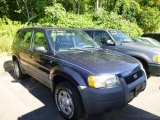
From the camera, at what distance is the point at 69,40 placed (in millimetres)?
5047

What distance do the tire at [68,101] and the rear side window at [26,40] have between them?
200 cm

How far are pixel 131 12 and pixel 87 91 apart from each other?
19847mm

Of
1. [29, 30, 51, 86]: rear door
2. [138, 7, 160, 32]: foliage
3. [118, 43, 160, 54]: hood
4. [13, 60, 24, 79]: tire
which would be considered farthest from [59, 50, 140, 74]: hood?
[138, 7, 160, 32]: foliage

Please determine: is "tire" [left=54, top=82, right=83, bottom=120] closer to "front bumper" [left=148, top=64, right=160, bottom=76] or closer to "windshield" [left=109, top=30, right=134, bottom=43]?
"front bumper" [left=148, top=64, right=160, bottom=76]

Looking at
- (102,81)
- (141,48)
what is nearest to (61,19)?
(141,48)

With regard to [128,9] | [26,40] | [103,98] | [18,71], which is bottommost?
[18,71]

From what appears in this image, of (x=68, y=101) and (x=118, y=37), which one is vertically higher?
(x=118, y=37)

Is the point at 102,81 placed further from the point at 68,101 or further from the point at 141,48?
the point at 141,48

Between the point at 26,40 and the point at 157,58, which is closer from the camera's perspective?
the point at 26,40

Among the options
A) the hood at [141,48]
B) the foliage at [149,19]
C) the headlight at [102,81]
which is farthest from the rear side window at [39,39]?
the foliage at [149,19]

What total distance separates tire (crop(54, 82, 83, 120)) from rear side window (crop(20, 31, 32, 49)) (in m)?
2.00

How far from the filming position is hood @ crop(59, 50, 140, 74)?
3883 mm

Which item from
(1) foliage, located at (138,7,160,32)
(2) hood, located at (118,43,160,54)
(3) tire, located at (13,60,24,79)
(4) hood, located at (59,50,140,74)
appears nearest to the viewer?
(4) hood, located at (59,50,140,74)

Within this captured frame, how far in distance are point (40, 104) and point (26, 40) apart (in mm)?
1935
